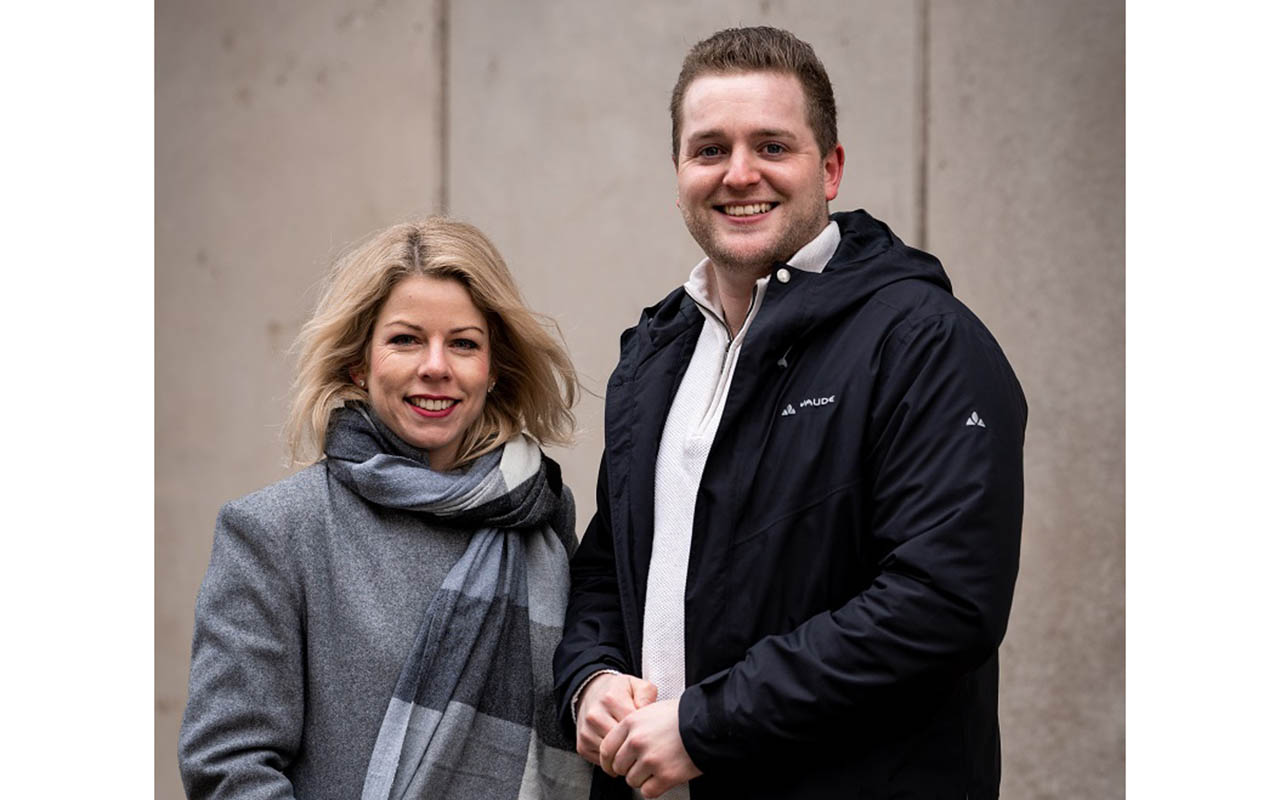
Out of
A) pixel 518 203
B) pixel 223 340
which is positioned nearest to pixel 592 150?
pixel 518 203

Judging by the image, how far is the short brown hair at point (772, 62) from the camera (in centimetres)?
247

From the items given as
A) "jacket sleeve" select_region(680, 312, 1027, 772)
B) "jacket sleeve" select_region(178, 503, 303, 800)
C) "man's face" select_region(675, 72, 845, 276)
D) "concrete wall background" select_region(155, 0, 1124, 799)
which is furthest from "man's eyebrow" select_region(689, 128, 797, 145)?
"concrete wall background" select_region(155, 0, 1124, 799)

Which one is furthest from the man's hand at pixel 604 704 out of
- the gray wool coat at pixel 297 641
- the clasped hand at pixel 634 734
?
the gray wool coat at pixel 297 641

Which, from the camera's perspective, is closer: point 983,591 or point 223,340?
point 983,591

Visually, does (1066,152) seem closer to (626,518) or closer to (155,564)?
(626,518)

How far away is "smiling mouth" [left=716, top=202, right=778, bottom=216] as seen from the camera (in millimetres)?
2477

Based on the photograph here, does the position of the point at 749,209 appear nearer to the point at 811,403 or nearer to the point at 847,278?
the point at 847,278

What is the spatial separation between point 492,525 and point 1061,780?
268 centimetres

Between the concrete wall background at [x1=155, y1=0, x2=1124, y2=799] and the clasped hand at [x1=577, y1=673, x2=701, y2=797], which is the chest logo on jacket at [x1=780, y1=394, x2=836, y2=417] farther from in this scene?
the concrete wall background at [x1=155, y1=0, x2=1124, y2=799]

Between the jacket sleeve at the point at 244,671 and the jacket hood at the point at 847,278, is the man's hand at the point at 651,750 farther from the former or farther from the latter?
the jacket hood at the point at 847,278

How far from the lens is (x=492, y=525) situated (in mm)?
2596

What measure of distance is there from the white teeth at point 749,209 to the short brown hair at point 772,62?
0.50ft

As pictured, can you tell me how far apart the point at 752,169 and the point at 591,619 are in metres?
0.85

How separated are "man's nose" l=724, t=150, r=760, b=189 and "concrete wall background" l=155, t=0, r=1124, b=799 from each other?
2161 mm
